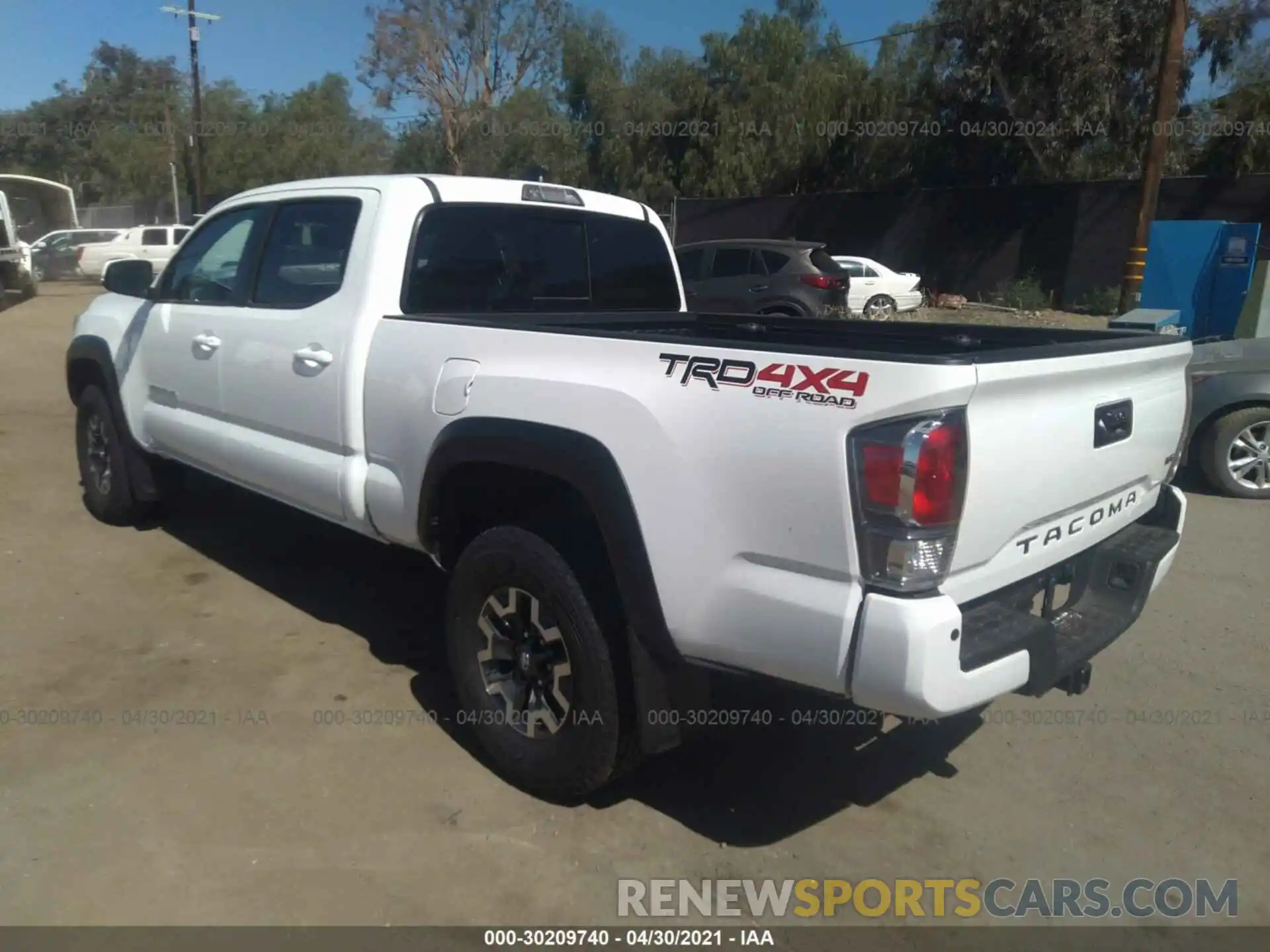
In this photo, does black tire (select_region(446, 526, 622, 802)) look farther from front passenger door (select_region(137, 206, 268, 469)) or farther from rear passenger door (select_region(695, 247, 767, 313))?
rear passenger door (select_region(695, 247, 767, 313))

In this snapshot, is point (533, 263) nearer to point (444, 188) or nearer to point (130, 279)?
point (444, 188)

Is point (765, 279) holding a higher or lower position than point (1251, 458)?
higher

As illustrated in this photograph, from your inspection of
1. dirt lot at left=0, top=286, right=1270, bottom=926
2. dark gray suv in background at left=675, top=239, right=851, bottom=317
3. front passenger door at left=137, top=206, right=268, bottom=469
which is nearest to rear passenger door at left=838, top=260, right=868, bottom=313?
dark gray suv in background at left=675, top=239, right=851, bottom=317

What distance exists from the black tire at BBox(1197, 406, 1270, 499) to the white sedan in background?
1298 cm

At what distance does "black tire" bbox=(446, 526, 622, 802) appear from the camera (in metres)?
2.98

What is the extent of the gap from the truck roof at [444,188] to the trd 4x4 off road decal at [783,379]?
1.74 meters

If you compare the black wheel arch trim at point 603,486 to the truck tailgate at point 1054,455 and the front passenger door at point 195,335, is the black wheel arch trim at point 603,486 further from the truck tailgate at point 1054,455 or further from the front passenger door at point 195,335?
the front passenger door at point 195,335

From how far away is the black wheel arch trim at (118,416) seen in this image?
5.51 metres

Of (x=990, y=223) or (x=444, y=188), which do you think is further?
(x=990, y=223)

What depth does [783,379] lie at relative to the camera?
2.49 m

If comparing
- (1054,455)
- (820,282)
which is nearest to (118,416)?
(1054,455)

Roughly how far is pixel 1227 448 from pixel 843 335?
437 cm
